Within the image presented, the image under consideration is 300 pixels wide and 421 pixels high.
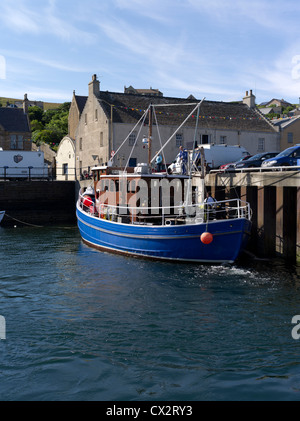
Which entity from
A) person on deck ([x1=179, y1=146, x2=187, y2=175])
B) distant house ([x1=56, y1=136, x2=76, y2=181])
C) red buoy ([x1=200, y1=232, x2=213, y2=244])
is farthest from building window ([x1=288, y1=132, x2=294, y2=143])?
red buoy ([x1=200, y1=232, x2=213, y2=244])

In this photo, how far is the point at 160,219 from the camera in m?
18.3

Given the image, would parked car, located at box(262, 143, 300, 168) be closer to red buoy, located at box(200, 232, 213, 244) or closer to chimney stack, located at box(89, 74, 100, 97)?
red buoy, located at box(200, 232, 213, 244)

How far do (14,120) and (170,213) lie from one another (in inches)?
1636

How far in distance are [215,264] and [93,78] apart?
26.7m

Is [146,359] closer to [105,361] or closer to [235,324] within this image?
[105,361]

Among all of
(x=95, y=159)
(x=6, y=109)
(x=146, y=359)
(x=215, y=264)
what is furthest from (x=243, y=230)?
(x=6, y=109)

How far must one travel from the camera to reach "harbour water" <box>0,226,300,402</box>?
22.1ft

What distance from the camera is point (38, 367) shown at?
738cm

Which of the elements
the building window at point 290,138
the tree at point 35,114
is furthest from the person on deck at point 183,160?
the tree at point 35,114

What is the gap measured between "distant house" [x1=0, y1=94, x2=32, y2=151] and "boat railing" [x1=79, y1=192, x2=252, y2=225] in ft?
116

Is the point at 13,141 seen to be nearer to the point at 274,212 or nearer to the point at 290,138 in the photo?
the point at 290,138

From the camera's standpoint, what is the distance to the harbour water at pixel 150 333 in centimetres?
675

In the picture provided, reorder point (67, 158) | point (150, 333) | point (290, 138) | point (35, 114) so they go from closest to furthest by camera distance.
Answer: point (150, 333) < point (290, 138) < point (67, 158) < point (35, 114)

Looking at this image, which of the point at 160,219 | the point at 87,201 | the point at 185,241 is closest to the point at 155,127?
the point at 87,201
